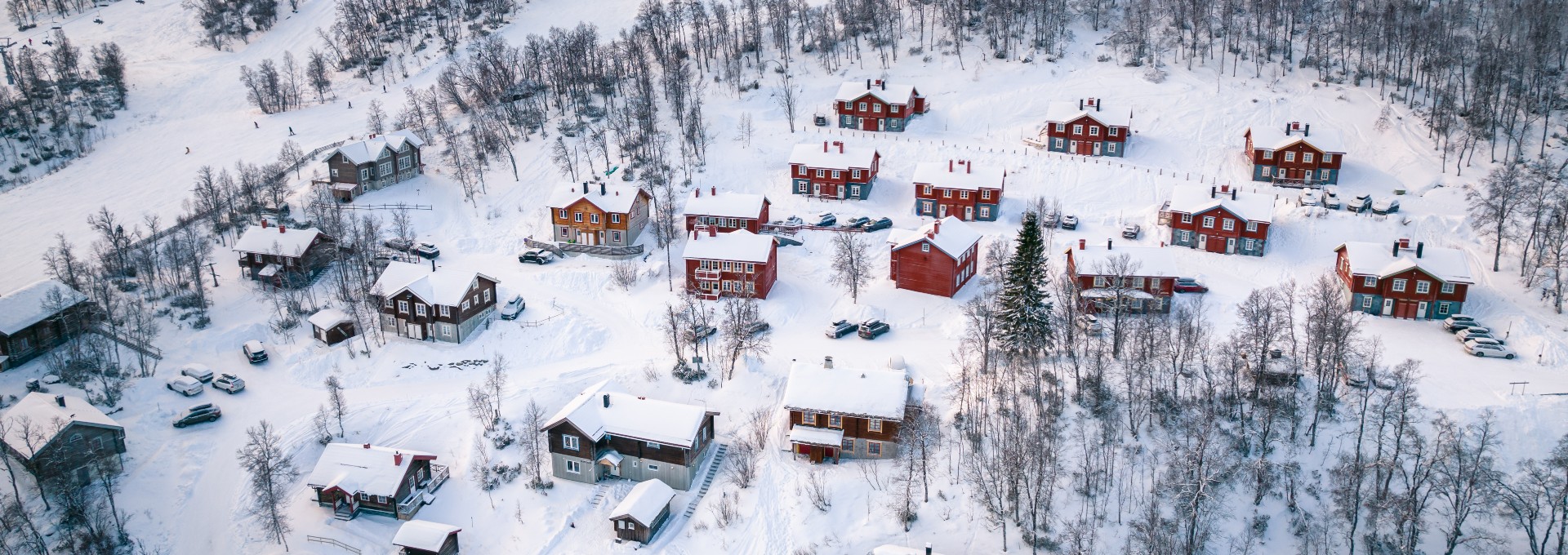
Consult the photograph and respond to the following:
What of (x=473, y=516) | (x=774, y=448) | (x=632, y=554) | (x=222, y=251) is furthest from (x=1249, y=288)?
(x=222, y=251)

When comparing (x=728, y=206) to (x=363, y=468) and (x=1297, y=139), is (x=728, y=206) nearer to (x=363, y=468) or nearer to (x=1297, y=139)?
(x=363, y=468)

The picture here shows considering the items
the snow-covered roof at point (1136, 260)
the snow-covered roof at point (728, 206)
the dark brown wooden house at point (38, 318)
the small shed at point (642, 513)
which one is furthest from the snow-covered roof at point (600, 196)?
the snow-covered roof at point (1136, 260)

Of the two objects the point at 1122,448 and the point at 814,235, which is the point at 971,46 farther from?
the point at 1122,448

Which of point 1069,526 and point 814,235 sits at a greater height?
point 814,235

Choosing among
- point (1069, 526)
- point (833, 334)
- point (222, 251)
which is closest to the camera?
point (1069, 526)

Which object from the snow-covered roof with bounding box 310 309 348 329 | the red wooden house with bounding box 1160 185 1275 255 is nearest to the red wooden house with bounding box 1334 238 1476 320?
the red wooden house with bounding box 1160 185 1275 255

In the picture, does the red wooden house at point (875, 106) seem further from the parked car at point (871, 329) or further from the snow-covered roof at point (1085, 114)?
the parked car at point (871, 329)

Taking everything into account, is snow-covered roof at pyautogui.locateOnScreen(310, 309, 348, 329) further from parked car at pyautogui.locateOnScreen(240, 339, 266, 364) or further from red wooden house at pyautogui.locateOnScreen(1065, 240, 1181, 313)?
red wooden house at pyautogui.locateOnScreen(1065, 240, 1181, 313)
